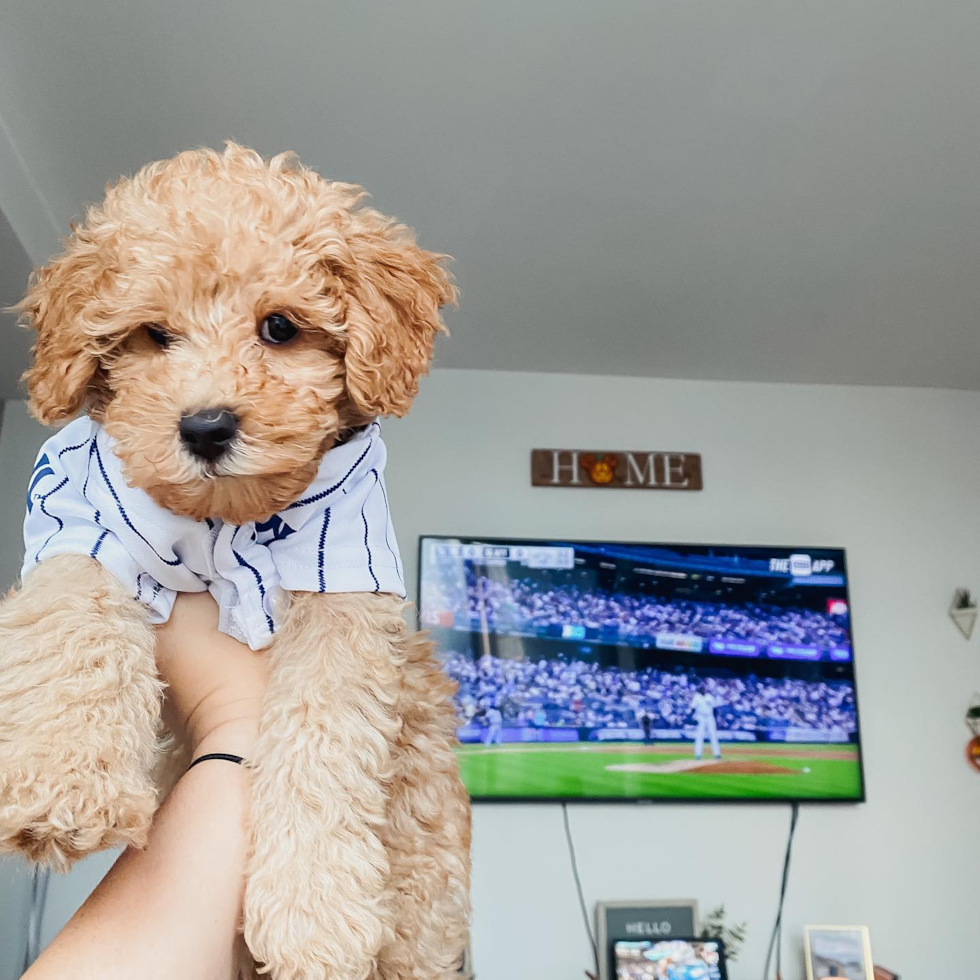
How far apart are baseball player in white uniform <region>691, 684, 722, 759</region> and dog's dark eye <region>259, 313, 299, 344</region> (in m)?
3.13

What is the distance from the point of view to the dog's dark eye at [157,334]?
0.74 meters

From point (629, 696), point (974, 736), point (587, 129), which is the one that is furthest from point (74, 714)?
point (974, 736)

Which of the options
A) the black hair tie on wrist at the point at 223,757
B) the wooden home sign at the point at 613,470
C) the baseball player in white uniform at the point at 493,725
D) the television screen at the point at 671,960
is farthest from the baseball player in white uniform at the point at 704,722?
the black hair tie on wrist at the point at 223,757

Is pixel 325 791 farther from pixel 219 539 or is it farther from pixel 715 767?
pixel 715 767

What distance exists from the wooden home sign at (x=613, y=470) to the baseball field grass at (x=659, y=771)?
1.18 meters

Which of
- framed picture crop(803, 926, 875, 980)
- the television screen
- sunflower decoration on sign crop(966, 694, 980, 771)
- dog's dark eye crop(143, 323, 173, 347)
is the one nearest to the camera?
dog's dark eye crop(143, 323, 173, 347)

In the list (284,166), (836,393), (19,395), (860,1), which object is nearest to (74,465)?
(284,166)

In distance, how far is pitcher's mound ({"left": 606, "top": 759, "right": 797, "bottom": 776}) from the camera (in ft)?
11.5

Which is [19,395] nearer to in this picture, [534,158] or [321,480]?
[534,158]

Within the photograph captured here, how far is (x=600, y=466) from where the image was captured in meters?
3.92

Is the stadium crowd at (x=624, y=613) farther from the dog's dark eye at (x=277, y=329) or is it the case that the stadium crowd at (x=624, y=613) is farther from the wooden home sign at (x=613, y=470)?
the dog's dark eye at (x=277, y=329)

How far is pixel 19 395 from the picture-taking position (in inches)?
140

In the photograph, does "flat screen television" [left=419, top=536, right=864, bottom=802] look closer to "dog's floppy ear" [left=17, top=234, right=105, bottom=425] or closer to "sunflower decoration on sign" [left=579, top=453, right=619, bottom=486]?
"sunflower decoration on sign" [left=579, top=453, right=619, bottom=486]

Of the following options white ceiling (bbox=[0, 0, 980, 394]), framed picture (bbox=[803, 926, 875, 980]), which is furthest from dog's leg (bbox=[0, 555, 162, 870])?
framed picture (bbox=[803, 926, 875, 980])
